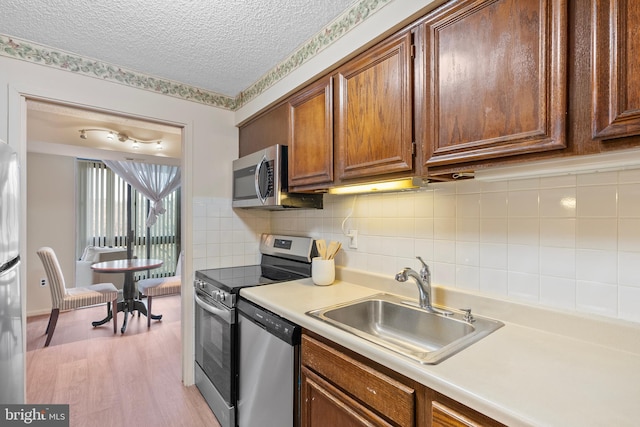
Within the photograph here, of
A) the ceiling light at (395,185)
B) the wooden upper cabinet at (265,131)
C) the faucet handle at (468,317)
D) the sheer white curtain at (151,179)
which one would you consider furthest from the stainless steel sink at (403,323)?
the sheer white curtain at (151,179)

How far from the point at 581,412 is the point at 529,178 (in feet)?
2.60

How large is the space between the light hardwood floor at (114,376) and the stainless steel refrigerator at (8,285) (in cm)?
121

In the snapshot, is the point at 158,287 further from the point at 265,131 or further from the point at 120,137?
the point at 265,131

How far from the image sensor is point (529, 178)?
3.78ft

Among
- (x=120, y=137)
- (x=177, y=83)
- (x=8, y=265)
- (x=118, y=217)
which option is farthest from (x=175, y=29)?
(x=118, y=217)

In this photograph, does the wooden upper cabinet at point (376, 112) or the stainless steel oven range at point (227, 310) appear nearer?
the wooden upper cabinet at point (376, 112)

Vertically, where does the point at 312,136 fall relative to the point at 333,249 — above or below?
above

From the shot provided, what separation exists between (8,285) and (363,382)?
3.66ft

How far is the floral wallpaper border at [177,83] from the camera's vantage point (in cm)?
145

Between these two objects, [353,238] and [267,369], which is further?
[353,238]

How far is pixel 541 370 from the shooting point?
32.4 inches

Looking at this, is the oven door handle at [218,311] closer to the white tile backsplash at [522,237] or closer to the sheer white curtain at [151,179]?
the white tile backsplash at [522,237]

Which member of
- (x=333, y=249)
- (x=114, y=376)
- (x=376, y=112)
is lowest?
(x=114, y=376)

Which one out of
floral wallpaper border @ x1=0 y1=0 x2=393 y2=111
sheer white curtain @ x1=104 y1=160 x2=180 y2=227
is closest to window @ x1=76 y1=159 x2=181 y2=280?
sheer white curtain @ x1=104 y1=160 x2=180 y2=227
